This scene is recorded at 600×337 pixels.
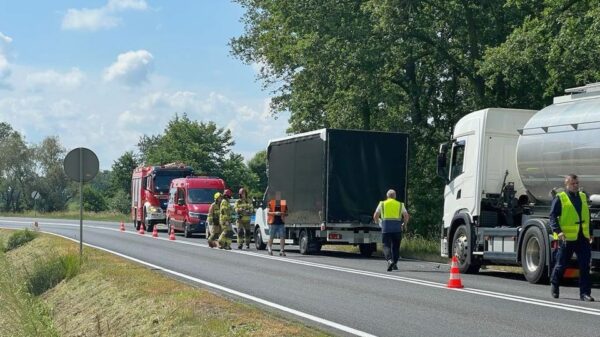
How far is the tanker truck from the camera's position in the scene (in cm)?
1577

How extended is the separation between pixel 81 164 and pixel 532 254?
9.56 meters

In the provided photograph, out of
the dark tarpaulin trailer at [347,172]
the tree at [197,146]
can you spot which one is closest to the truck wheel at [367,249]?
the dark tarpaulin trailer at [347,172]

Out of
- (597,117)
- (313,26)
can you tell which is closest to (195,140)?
(313,26)

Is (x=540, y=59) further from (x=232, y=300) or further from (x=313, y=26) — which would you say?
(x=232, y=300)

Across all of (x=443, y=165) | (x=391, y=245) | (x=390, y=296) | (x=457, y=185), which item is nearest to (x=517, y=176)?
(x=457, y=185)

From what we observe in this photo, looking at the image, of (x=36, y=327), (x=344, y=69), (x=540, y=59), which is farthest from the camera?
(x=344, y=69)

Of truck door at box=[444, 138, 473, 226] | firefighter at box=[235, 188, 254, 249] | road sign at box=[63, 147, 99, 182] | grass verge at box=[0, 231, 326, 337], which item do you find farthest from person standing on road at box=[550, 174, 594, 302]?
firefighter at box=[235, 188, 254, 249]

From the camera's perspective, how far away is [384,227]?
1980cm

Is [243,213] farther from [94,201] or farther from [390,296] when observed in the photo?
[94,201]

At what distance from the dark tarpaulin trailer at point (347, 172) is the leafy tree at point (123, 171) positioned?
286 feet

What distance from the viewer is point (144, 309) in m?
13.0

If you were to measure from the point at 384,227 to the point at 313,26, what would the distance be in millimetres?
14448

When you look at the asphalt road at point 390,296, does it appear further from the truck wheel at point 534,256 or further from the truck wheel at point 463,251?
the truck wheel at point 463,251

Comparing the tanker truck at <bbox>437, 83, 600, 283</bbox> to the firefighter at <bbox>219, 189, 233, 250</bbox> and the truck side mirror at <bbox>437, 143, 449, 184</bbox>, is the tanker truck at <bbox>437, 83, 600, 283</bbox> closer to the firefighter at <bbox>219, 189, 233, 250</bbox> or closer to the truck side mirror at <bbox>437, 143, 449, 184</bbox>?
the truck side mirror at <bbox>437, 143, 449, 184</bbox>
